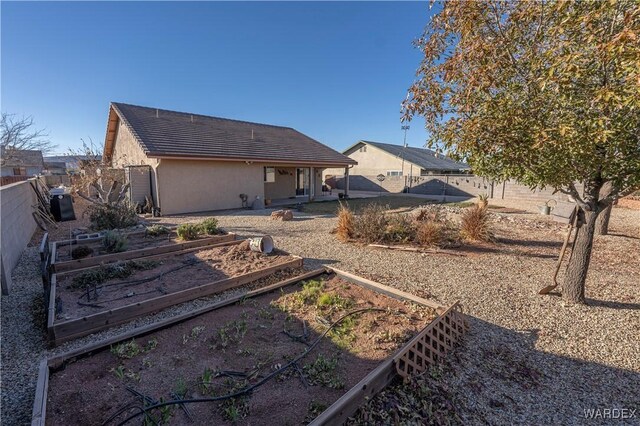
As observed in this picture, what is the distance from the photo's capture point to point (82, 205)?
14.2 m

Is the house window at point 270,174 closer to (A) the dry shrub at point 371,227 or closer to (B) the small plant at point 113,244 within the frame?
(A) the dry shrub at point 371,227

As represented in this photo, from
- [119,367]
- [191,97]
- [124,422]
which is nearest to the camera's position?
[124,422]

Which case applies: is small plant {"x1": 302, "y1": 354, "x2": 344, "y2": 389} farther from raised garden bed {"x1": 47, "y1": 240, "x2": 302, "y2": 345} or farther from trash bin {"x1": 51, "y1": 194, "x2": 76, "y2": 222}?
trash bin {"x1": 51, "y1": 194, "x2": 76, "y2": 222}

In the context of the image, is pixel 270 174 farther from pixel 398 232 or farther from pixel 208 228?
pixel 398 232

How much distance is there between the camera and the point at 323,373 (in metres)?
2.55

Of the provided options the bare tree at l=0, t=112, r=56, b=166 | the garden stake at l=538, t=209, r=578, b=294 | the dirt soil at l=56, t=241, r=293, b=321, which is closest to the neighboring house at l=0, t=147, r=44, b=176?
the bare tree at l=0, t=112, r=56, b=166

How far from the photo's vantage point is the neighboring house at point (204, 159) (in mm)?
12203

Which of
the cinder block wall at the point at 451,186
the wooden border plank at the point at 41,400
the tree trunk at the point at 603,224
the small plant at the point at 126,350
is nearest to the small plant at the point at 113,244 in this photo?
the small plant at the point at 126,350

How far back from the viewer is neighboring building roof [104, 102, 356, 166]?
12500 millimetres

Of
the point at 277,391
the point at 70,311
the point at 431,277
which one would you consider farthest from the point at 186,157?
the point at 277,391

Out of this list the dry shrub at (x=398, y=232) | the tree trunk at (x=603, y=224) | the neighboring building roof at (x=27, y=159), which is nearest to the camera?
the dry shrub at (x=398, y=232)

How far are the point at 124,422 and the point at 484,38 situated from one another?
17.0 feet

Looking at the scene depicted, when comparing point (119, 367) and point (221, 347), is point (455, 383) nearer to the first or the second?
point (221, 347)

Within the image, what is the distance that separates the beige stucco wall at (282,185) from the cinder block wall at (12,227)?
34.9ft
